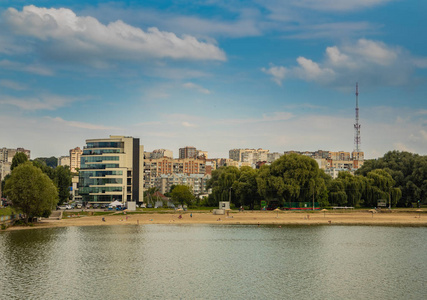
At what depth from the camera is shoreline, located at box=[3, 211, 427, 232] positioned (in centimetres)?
10231

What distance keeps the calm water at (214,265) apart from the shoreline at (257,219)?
51.3ft

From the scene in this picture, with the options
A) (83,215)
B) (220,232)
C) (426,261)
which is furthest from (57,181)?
(426,261)

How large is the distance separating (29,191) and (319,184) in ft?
235

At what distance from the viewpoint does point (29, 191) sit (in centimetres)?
8481

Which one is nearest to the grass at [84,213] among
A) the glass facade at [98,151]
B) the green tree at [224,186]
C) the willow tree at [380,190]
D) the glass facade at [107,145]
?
the glass facade at [98,151]

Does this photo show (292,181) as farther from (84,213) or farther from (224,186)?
(84,213)

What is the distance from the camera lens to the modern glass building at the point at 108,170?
5674 inches

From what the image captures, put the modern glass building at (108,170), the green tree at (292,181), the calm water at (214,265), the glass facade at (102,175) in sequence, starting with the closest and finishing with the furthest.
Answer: the calm water at (214,265)
the green tree at (292,181)
the glass facade at (102,175)
the modern glass building at (108,170)

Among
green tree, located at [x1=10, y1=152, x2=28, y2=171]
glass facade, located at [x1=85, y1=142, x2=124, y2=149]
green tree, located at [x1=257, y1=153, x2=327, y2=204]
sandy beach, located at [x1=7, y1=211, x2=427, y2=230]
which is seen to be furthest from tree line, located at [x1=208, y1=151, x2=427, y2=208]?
green tree, located at [x1=10, y1=152, x2=28, y2=171]

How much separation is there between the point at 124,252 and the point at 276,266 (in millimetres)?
20690

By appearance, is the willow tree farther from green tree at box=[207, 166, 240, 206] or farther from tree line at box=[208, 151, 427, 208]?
green tree at box=[207, 166, 240, 206]

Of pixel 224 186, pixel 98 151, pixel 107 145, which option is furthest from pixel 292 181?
pixel 98 151

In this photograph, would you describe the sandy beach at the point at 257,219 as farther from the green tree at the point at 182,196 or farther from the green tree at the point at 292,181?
the green tree at the point at 182,196

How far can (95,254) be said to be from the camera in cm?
6172
